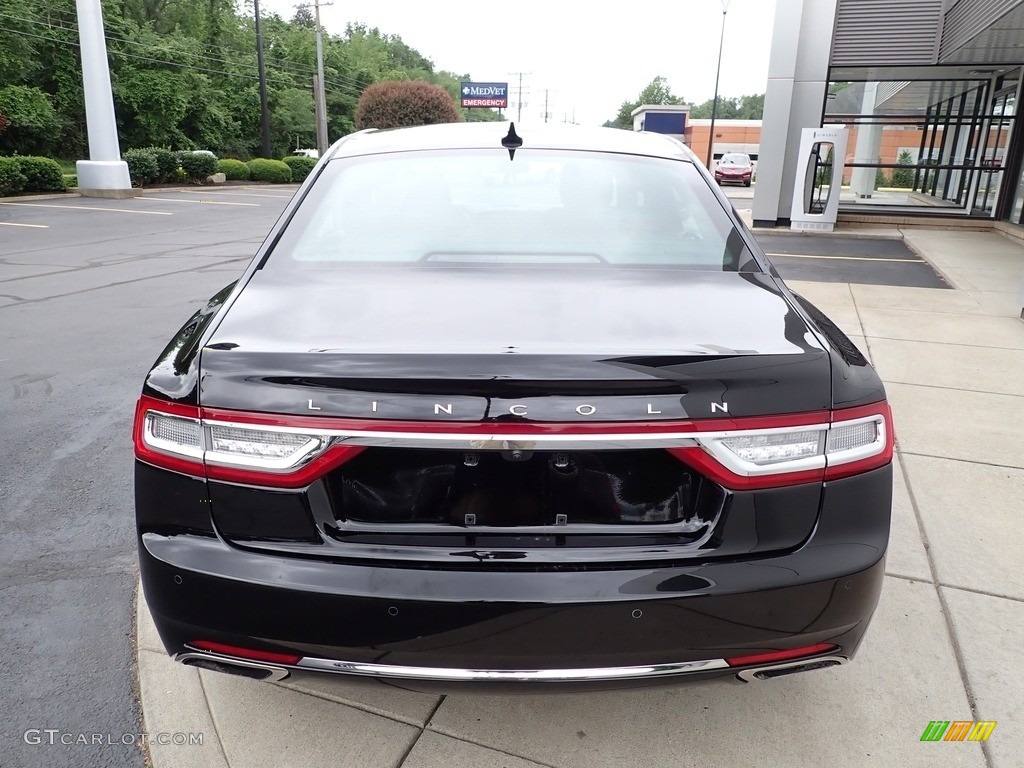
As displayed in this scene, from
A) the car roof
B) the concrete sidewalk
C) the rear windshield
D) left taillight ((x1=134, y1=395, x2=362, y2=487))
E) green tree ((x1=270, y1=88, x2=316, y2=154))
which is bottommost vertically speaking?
the concrete sidewalk

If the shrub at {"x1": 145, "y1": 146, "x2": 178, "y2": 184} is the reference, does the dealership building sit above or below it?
above

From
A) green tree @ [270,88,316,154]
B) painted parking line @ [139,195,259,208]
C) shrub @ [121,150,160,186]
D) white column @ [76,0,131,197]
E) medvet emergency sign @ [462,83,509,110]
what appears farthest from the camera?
medvet emergency sign @ [462,83,509,110]

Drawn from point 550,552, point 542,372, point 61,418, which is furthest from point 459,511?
point 61,418

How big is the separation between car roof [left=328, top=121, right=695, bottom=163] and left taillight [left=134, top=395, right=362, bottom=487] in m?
1.54

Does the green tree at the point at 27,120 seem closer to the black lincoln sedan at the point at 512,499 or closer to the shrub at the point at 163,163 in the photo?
the shrub at the point at 163,163

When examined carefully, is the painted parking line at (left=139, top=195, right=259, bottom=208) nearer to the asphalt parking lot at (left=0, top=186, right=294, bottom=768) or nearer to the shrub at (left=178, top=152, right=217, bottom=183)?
the shrub at (left=178, top=152, right=217, bottom=183)

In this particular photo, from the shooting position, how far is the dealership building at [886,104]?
50.0ft

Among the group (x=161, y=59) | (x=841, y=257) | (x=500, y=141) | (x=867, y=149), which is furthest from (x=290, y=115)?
(x=500, y=141)

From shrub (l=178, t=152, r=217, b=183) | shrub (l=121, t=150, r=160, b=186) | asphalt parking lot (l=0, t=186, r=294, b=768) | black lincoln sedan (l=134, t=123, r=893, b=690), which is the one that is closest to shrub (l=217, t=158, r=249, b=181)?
shrub (l=178, t=152, r=217, b=183)

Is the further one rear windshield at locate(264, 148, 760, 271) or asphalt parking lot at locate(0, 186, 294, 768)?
rear windshield at locate(264, 148, 760, 271)

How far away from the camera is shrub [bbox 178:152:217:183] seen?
29.4m

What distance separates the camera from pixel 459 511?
174 cm

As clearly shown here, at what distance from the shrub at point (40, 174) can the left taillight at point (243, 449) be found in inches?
997

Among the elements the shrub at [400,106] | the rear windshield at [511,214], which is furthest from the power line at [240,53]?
the rear windshield at [511,214]
